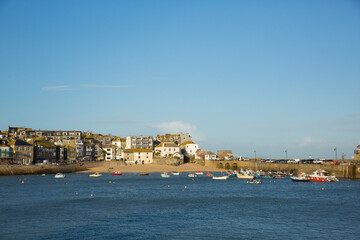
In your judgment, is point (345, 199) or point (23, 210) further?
point (345, 199)

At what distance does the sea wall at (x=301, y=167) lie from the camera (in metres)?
112

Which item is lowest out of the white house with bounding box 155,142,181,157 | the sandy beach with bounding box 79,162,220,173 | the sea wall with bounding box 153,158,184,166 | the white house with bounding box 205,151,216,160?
the sandy beach with bounding box 79,162,220,173

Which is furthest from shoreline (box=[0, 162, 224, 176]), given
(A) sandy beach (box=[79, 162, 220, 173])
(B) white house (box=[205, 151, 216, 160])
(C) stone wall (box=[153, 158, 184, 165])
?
(B) white house (box=[205, 151, 216, 160])

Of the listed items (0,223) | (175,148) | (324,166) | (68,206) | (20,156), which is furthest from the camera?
(175,148)

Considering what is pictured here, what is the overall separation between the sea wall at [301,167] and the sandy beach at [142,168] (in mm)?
6556

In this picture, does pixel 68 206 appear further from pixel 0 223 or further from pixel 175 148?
pixel 175 148

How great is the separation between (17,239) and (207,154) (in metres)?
160

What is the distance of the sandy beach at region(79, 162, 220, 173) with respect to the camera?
164250 mm

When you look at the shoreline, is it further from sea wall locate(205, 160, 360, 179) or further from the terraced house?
the terraced house

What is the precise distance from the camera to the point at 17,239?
3644 centimetres

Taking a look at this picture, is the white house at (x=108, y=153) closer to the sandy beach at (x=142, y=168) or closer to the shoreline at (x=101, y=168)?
the shoreline at (x=101, y=168)

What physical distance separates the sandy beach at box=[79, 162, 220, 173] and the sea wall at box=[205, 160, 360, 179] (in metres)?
6.56

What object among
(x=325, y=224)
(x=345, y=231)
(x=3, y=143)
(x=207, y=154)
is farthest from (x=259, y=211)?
(x=207, y=154)

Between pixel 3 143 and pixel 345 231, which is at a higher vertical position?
pixel 3 143
